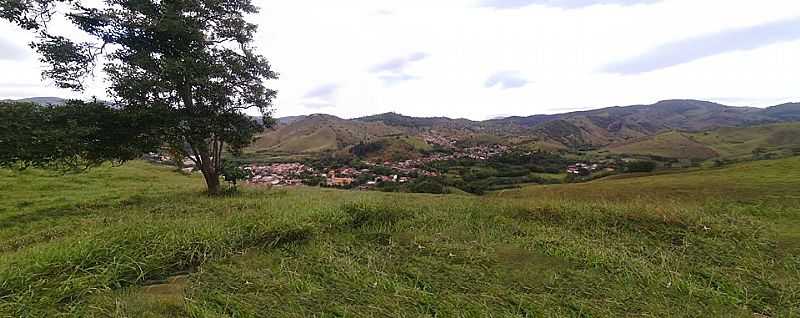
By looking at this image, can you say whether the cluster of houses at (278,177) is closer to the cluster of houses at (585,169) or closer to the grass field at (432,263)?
the grass field at (432,263)

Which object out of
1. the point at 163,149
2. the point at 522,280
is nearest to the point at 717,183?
the point at 522,280

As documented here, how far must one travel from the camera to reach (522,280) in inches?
166

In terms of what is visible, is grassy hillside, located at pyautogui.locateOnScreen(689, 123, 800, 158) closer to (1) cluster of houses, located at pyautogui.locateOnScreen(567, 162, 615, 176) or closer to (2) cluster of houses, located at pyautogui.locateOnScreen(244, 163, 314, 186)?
(1) cluster of houses, located at pyautogui.locateOnScreen(567, 162, 615, 176)

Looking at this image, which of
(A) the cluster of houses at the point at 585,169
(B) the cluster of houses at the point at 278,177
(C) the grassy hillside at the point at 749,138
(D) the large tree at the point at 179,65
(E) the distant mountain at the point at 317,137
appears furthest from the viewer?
(E) the distant mountain at the point at 317,137

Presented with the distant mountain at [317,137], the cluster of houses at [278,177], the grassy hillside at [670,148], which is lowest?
the grassy hillside at [670,148]

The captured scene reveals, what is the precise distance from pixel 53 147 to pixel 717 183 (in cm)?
1804

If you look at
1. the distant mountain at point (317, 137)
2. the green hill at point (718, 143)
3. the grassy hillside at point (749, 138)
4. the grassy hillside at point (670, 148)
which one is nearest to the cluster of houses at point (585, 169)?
the grassy hillside at point (670, 148)

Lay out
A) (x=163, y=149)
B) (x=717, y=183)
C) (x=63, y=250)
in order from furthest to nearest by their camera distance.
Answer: (x=163, y=149) → (x=717, y=183) → (x=63, y=250)

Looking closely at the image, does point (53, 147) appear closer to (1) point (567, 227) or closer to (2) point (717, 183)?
(1) point (567, 227)

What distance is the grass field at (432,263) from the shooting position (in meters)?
3.59

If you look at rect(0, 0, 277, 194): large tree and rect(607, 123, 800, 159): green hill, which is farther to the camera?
rect(607, 123, 800, 159): green hill

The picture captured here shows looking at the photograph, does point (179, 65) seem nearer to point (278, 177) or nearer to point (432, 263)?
point (432, 263)

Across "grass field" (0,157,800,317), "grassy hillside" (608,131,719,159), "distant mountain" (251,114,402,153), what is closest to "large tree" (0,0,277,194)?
"grass field" (0,157,800,317)

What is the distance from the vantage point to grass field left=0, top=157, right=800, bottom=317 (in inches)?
141
